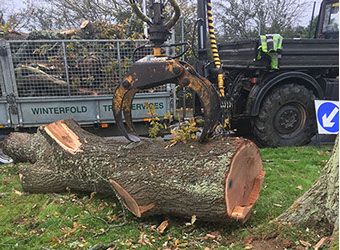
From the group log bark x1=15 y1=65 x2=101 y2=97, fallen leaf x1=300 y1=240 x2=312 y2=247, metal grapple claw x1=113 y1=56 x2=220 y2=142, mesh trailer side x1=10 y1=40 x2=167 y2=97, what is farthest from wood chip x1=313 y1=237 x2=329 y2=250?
log bark x1=15 y1=65 x2=101 y2=97

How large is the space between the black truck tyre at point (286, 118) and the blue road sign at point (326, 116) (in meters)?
0.17

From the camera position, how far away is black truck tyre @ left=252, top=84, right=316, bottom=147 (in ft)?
16.9

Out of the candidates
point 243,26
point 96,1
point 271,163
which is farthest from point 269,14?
point 271,163

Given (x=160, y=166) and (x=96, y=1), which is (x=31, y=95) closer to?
(x=160, y=166)

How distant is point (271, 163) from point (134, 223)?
268 cm

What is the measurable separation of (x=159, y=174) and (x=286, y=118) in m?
3.57

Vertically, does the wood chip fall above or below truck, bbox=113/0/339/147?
below

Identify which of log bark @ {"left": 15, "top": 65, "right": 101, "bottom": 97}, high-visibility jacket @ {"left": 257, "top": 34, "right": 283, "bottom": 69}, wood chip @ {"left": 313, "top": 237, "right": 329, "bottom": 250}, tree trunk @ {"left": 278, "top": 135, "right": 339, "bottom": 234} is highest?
high-visibility jacket @ {"left": 257, "top": 34, "right": 283, "bottom": 69}

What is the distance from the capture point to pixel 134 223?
285 centimetres

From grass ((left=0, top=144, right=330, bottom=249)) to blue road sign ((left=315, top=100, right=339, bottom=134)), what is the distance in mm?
1823

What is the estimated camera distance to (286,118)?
17.5 feet

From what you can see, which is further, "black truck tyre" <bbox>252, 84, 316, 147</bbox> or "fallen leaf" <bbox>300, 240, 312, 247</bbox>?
"black truck tyre" <bbox>252, 84, 316, 147</bbox>

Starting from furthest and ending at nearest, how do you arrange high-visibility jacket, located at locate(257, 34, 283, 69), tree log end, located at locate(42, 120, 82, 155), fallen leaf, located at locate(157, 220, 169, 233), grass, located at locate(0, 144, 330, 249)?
high-visibility jacket, located at locate(257, 34, 283, 69), tree log end, located at locate(42, 120, 82, 155), fallen leaf, located at locate(157, 220, 169, 233), grass, located at locate(0, 144, 330, 249)

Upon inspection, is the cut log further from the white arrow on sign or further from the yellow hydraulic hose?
the white arrow on sign
